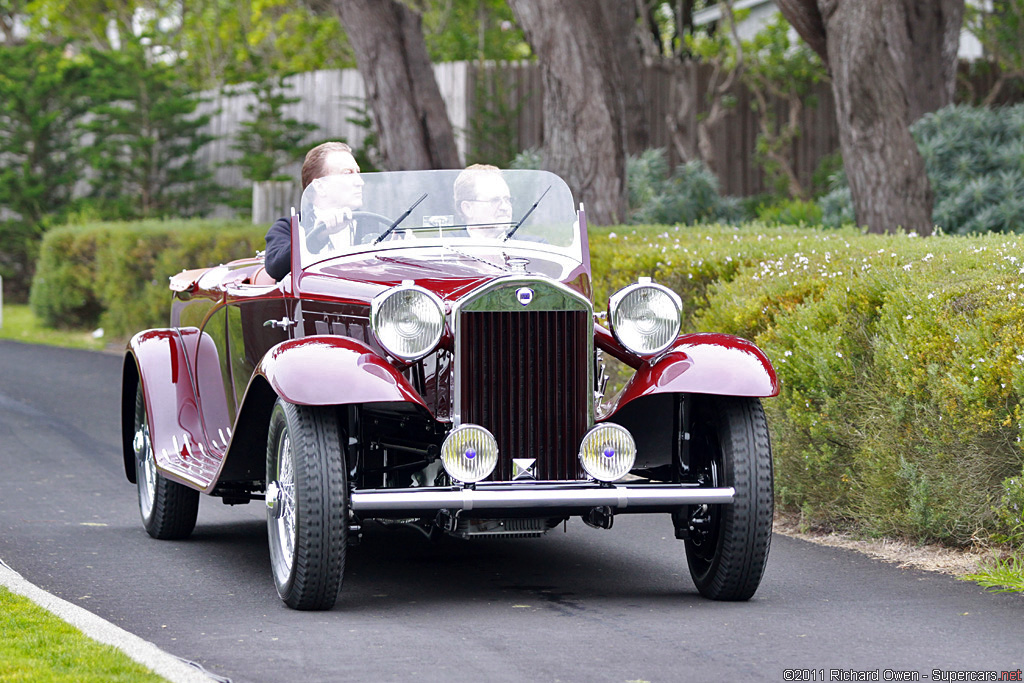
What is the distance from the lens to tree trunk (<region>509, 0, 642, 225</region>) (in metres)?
12.9

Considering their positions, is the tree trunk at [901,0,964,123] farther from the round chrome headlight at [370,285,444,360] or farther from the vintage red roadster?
the round chrome headlight at [370,285,444,360]

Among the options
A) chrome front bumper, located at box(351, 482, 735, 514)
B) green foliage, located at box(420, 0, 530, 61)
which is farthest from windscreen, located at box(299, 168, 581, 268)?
green foliage, located at box(420, 0, 530, 61)

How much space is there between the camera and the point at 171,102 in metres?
24.4

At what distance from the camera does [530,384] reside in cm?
557

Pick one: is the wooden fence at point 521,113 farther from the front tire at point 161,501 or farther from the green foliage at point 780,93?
the front tire at point 161,501

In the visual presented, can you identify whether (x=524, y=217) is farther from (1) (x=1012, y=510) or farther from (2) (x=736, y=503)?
(1) (x=1012, y=510)

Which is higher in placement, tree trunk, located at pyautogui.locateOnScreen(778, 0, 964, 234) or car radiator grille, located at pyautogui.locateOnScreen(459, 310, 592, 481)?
tree trunk, located at pyautogui.locateOnScreen(778, 0, 964, 234)

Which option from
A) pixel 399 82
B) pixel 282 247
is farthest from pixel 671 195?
pixel 282 247

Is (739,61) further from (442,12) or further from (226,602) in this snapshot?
(226,602)

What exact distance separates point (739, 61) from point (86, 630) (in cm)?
1806

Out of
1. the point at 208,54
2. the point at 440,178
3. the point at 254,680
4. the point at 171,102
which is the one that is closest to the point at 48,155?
the point at 171,102

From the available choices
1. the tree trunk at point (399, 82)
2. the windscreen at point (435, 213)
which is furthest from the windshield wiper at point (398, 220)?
the tree trunk at point (399, 82)

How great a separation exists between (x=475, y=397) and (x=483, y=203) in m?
1.31

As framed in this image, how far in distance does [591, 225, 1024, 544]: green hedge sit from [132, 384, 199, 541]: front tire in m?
3.08
